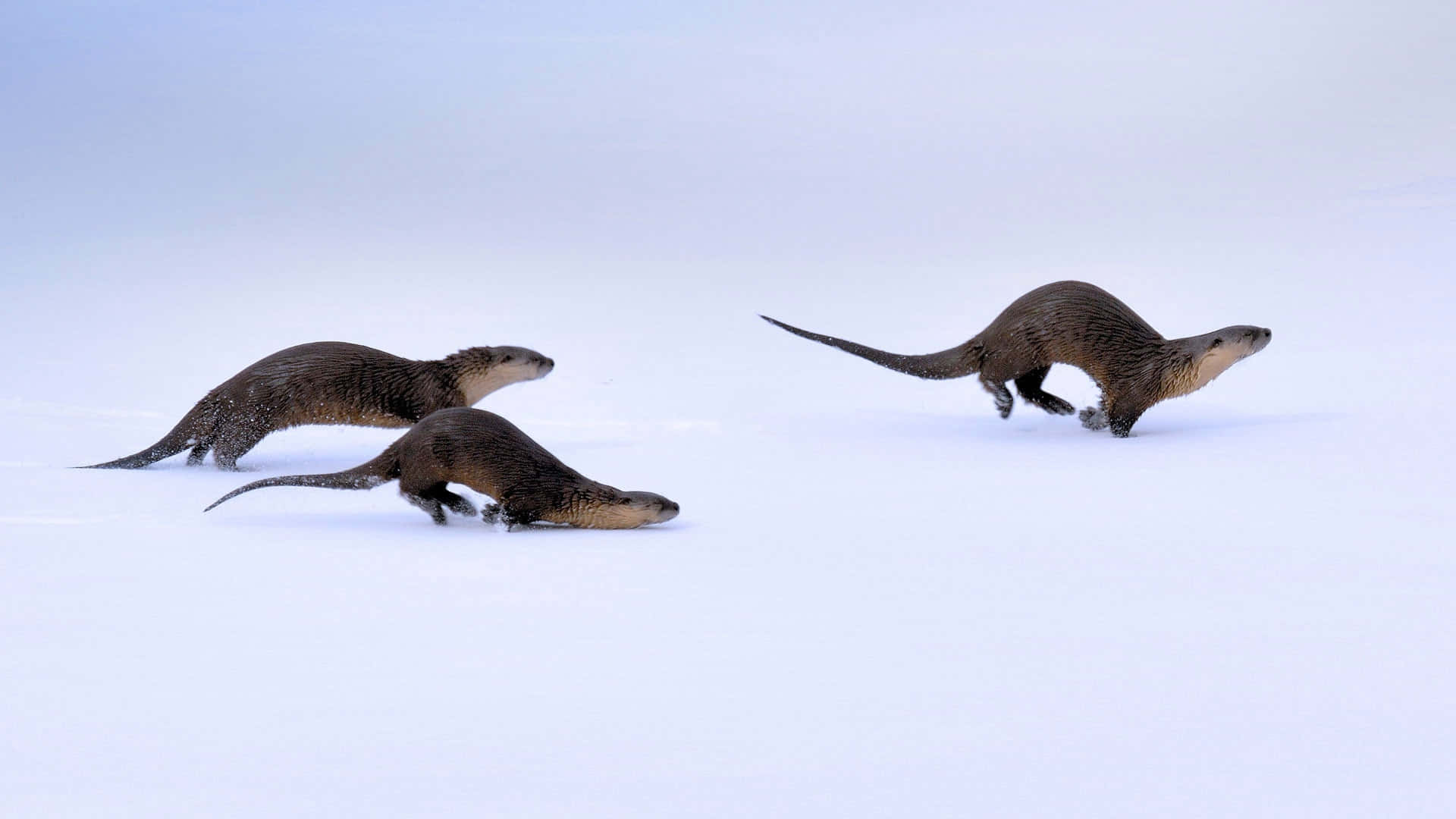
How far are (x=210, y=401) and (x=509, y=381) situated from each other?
1.11 meters

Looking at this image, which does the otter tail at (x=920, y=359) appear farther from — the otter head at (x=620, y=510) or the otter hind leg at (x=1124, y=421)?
the otter head at (x=620, y=510)

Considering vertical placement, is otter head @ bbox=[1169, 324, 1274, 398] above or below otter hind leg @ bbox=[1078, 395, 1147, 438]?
above

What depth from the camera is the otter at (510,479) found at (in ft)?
12.1

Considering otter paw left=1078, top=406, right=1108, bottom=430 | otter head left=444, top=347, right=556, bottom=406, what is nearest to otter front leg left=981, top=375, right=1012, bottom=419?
otter paw left=1078, top=406, right=1108, bottom=430

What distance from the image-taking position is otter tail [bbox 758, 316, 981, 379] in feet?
18.3

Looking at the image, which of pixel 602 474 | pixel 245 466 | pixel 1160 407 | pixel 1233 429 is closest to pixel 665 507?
pixel 602 474

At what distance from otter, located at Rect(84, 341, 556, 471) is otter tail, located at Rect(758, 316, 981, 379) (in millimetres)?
1366

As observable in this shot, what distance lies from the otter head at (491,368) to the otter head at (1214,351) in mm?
2481

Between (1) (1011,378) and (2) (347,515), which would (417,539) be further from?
(1) (1011,378)

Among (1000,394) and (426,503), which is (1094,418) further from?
(426,503)

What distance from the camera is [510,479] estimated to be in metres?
3.68

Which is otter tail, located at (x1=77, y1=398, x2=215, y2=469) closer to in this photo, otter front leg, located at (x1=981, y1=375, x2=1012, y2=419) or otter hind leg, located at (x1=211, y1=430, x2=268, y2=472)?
otter hind leg, located at (x1=211, y1=430, x2=268, y2=472)

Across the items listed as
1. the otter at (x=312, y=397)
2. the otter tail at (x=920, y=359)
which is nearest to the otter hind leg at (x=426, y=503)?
the otter at (x=312, y=397)

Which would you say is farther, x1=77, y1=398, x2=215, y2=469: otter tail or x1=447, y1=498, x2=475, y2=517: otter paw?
x1=77, y1=398, x2=215, y2=469: otter tail
